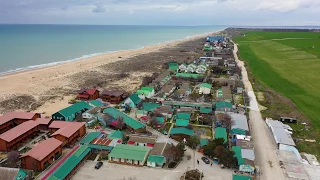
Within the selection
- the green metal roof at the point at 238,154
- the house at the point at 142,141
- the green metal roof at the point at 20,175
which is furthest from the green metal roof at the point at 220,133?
the green metal roof at the point at 20,175

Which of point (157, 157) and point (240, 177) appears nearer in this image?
point (240, 177)

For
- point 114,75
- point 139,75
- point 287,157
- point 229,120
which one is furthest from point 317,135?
point 114,75

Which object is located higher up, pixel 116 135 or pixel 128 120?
Result: pixel 128 120

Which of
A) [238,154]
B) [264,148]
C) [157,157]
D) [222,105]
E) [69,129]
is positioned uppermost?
[222,105]

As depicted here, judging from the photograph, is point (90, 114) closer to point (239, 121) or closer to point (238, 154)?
point (239, 121)

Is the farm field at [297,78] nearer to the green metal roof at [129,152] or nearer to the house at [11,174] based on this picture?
the green metal roof at [129,152]

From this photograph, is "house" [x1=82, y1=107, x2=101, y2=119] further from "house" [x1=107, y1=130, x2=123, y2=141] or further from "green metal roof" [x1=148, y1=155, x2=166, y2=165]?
"green metal roof" [x1=148, y1=155, x2=166, y2=165]

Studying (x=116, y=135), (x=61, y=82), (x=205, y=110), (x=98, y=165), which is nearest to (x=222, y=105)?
(x=205, y=110)

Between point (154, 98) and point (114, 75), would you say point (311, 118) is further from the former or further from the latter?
point (114, 75)
